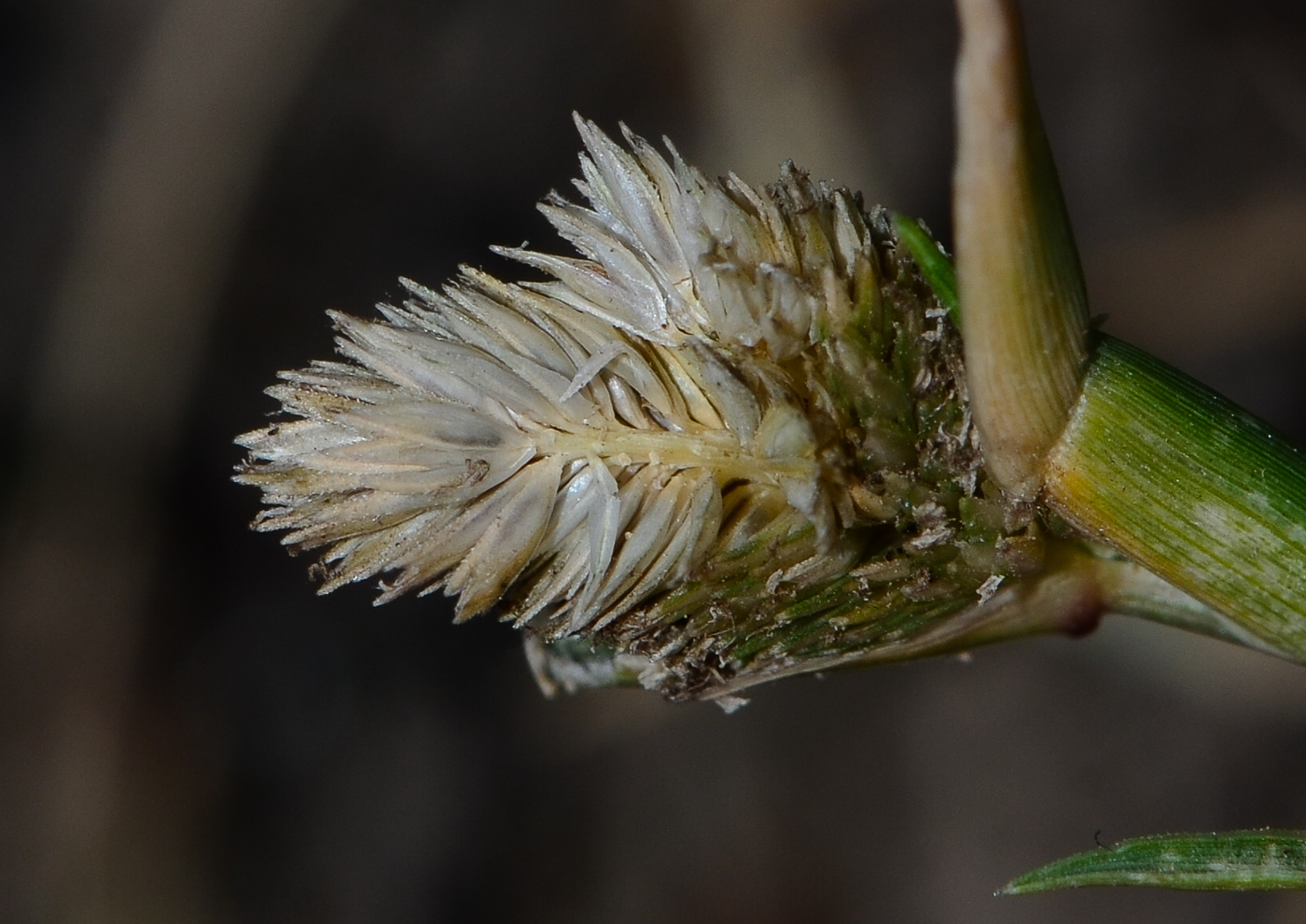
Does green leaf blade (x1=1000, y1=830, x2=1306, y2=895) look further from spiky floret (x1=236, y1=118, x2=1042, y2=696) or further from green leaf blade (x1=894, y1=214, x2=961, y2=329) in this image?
green leaf blade (x1=894, y1=214, x2=961, y2=329)

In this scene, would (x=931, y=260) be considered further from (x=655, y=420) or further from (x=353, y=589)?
(x=353, y=589)

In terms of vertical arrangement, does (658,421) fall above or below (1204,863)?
above

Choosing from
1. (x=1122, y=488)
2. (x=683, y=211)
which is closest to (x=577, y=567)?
(x=683, y=211)

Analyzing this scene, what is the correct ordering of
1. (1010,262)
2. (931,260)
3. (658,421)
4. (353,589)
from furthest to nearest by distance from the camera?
(353,589), (658,421), (931,260), (1010,262)

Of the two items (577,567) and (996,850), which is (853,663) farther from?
(996,850)

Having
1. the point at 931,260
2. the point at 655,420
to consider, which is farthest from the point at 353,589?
the point at 931,260

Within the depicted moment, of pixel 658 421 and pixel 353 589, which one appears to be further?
pixel 353 589

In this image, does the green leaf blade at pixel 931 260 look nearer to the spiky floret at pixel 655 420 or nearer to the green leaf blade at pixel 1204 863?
the spiky floret at pixel 655 420
